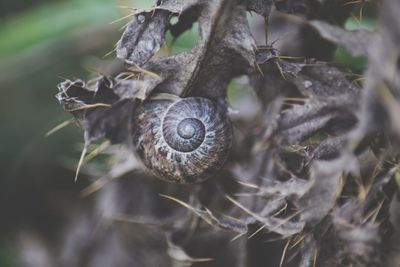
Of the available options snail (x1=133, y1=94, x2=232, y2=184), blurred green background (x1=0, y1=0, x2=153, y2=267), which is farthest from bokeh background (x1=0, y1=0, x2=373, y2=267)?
snail (x1=133, y1=94, x2=232, y2=184)

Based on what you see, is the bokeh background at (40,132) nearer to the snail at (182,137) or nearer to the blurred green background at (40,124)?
the blurred green background at (40,124)

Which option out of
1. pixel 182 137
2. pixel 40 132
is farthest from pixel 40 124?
pixel 182 137

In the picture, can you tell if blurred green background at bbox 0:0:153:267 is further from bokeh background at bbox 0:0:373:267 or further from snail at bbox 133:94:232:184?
snail at bbox 133:94:232:184

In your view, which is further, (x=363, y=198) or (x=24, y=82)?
(x=24, y=82)

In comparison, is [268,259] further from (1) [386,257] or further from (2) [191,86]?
(2) [191,86]

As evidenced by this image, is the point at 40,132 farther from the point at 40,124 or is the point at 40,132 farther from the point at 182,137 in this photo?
the point at 182,137

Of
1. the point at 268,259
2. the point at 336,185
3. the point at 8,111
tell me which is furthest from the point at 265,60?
the point at 8,111
